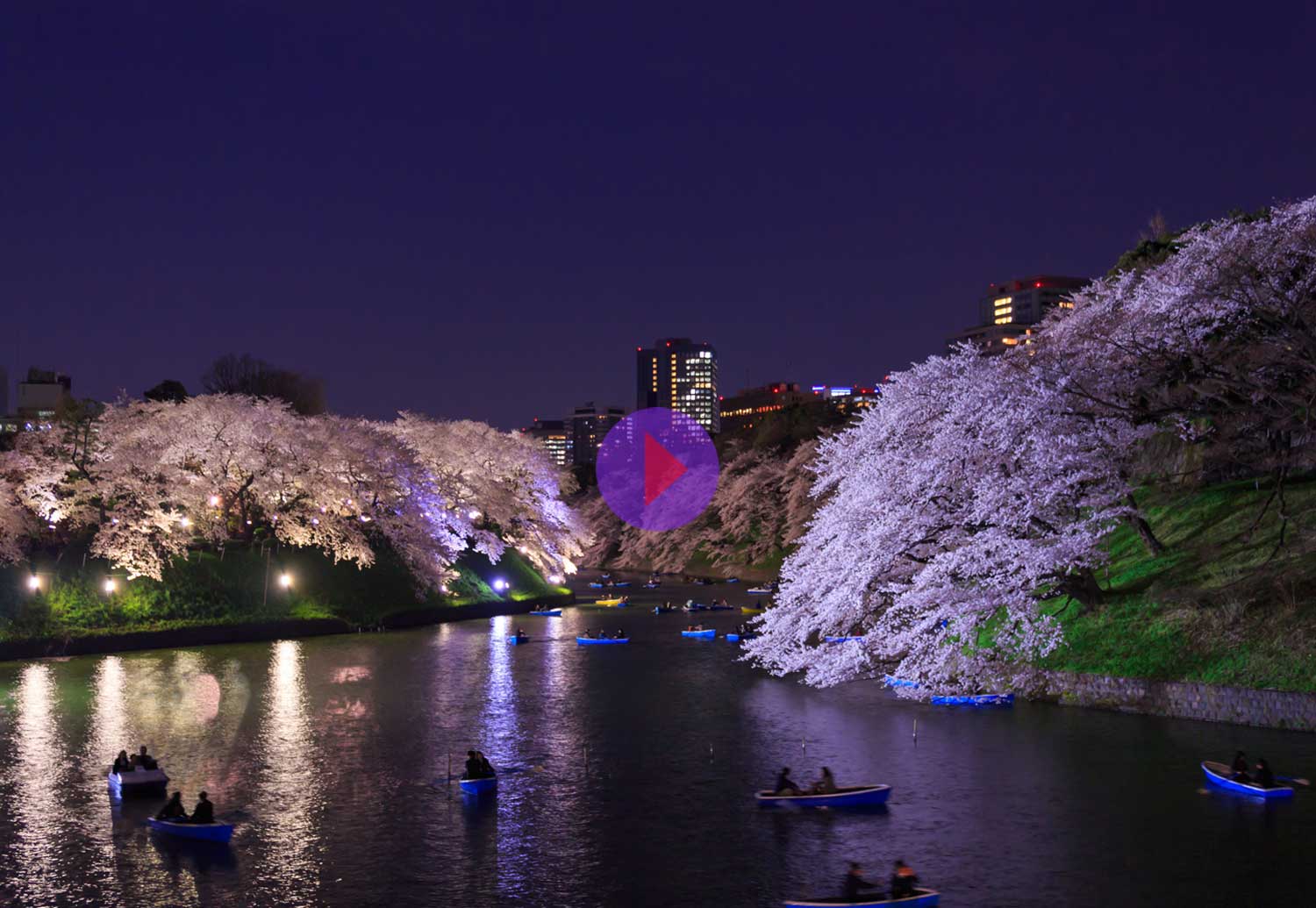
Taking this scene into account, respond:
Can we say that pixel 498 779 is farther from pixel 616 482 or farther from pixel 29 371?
pixel 29 371

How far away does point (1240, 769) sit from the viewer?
24219 millimetres

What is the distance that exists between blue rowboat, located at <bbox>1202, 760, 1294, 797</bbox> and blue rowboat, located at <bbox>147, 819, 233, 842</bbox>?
21664 millimetres

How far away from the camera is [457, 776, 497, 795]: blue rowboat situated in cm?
2683

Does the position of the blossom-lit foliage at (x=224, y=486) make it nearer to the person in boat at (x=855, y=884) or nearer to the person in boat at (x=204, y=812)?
the person in boat at (x=204, y=812)

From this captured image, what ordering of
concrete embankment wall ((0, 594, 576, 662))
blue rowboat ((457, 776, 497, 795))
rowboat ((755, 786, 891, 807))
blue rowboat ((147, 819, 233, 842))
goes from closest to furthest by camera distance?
blue rowboat ((147, 819, 233, 842)) → rowboat ((755, 786, 891, 807)) → blue rowboat ((457, 776, 497, 795)) → concrete embankment wall ((0, 594, 576, 662))

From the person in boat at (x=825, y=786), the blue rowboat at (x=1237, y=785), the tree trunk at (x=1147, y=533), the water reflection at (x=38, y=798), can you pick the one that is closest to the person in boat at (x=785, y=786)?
the person in boat at (x=825, y=786)

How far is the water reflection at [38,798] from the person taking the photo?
68.5 ft

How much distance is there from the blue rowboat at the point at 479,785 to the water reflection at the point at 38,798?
8732 millimetres

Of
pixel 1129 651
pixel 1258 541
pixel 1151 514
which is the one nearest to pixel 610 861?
pixel 1129 651

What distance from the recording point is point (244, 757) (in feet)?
101

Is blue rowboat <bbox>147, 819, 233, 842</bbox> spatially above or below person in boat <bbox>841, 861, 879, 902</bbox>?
→ below

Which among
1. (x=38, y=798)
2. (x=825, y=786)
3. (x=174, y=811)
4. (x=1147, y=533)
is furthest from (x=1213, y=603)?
(x=38, y=798)

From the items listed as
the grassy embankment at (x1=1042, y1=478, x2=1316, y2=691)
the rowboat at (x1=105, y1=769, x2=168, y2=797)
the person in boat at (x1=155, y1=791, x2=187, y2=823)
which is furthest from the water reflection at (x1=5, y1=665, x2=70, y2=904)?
the grassy embankment at (x1=1042, y1=478, x2=1316, y2=691)

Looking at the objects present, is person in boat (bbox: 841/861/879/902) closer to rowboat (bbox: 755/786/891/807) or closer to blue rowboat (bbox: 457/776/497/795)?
rowboat (bbox: 755/786/891/807)
